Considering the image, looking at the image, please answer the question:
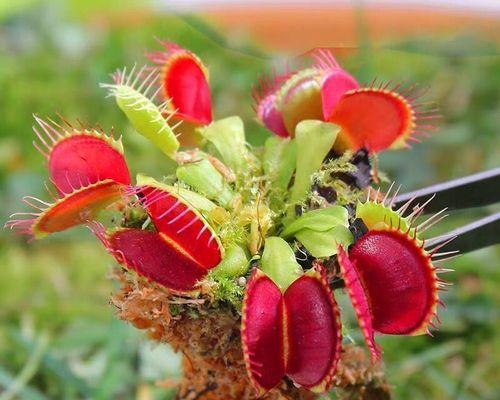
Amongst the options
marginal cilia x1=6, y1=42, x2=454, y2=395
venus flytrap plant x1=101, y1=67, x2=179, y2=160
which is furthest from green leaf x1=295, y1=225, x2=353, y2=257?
venus flytrap plant x1=101, y1=67, x2=179, y2=160

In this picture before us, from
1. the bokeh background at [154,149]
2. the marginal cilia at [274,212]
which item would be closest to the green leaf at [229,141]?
the marginal cilia at [274,212]

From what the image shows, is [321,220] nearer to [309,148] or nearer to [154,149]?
[309,148]

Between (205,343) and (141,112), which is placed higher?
(141,112)

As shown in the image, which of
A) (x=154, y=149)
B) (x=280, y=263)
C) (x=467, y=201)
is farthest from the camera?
(x=154, y=149)

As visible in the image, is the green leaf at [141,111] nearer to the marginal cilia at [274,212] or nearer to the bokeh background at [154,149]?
the marginal cilia at [274,212]

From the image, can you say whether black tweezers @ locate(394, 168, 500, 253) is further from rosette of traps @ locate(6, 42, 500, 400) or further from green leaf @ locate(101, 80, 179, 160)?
green leaf @ locate(101, 80, 179, 160)

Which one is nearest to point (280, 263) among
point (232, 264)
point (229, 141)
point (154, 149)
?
point (232, 264)

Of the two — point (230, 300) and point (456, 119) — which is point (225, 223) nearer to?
point (230, 300)
